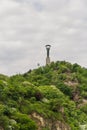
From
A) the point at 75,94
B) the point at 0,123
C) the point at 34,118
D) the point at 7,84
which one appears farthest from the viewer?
the point at 75,94

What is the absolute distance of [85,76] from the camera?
97.1 meters

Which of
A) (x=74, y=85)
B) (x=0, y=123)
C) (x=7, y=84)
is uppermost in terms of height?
(x=74, y=85)

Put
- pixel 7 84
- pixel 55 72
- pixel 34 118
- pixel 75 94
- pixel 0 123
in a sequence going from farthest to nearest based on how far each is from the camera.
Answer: pixel 55 72 < pixel 75 94 < pixel 7 84 < pixel 34 118 < pixel 0 123

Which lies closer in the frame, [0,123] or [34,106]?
[0,123]

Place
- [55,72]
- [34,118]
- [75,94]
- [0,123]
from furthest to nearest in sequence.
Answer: [55,72] < [75,94] < [34,118] < [0,123]

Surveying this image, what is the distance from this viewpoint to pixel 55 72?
314 feet

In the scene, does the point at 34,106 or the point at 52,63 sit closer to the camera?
the point at 34,106

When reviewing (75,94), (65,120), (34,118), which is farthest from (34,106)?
(75,94)

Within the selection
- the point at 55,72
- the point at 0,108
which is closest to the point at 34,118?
the point at 0,108

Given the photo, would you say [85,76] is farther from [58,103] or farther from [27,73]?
[58,103]

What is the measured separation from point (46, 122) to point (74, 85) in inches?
1845

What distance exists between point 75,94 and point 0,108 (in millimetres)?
49842

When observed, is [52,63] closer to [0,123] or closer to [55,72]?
[55,72]

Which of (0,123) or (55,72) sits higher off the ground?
(55,72)
